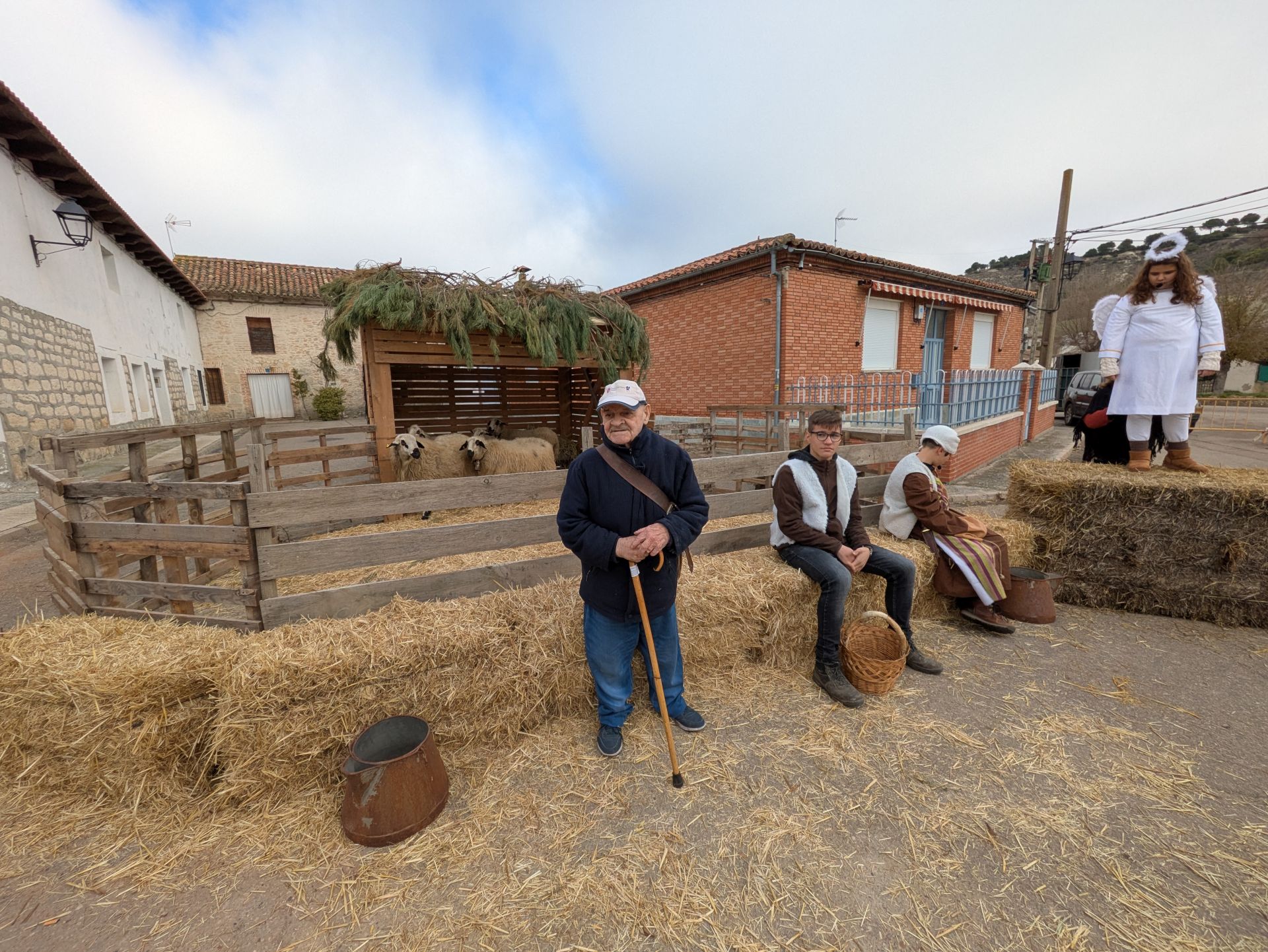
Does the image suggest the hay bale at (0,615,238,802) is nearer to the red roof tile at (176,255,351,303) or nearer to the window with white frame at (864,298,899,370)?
the window with white frame at (864,298,899,370)

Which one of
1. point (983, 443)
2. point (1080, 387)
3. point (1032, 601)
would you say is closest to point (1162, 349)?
point (1032, 601)

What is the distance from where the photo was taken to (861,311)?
13.7m

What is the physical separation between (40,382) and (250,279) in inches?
740

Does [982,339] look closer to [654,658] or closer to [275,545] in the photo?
[654,658]

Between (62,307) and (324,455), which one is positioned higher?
(62,307)

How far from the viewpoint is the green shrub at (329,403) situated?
2502cm

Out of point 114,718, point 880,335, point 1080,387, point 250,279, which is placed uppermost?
point 250,279

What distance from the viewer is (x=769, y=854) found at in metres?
2.28

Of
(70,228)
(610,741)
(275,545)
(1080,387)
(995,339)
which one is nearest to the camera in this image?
(610,741)

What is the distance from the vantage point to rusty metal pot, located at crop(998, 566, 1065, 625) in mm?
4375

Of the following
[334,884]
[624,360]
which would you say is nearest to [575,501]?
[334,884]

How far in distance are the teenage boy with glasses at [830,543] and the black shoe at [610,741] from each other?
1.50m

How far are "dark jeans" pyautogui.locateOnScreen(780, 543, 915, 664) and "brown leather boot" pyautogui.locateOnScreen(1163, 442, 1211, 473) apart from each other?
3168 mm

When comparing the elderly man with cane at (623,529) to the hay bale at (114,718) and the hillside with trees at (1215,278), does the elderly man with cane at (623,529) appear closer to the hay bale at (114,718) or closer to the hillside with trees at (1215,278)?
the hay bale at (114,718)
